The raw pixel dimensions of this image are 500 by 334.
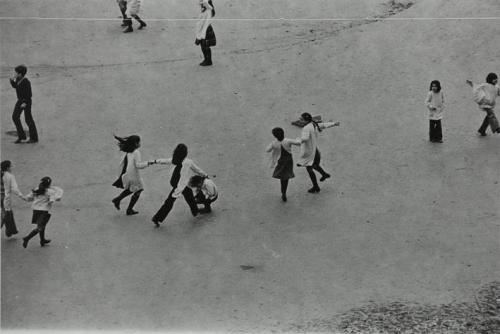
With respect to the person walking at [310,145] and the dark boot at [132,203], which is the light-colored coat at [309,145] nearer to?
the person walking at [310,145]

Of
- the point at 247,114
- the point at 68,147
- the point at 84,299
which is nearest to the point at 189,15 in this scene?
the point at 247,114

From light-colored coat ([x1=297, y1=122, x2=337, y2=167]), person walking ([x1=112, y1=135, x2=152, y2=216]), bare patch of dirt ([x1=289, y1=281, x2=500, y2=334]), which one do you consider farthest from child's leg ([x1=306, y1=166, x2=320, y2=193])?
bare patch of dirt ([x1=289, y1=281, x2=500, y2=334])

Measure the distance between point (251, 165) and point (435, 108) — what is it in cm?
347

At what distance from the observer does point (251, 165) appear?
1284 cm

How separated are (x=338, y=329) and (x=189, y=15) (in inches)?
507

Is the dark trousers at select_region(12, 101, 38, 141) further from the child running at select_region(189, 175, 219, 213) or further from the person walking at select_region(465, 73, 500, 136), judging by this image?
the person walking at select_region(465, 73, 500, 136)

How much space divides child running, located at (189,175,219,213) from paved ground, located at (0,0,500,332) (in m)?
0.25

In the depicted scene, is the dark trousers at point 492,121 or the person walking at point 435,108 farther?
the dark trousers at point 492,121

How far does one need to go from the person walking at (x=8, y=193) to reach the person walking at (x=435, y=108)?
7264 mm

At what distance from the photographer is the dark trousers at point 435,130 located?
1338 centimetres

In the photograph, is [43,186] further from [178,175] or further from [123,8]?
[123,8]

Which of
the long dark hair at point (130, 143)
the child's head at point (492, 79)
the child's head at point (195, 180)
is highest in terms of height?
the child's head at point (492, 79)

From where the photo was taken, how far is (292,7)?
19844mm

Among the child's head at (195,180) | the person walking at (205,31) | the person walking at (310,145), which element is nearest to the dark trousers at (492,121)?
the person walking at (310,145)
